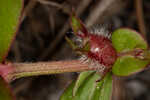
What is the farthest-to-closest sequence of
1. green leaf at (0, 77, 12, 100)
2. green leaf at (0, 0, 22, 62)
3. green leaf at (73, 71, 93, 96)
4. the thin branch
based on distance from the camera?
the thin branch
green leaf at (73, 71, 93, 96)
green leaf at (0, 0, 22, 62)
green leaf at (0, 77, 12, 100)

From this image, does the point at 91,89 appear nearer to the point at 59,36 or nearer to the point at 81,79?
the point at 81,79

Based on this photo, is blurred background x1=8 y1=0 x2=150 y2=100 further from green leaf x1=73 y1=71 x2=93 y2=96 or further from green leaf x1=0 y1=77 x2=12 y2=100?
green leaf x1=0 y1=77 x2=12 y2=100

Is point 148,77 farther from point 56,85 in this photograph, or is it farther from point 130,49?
point 130,49

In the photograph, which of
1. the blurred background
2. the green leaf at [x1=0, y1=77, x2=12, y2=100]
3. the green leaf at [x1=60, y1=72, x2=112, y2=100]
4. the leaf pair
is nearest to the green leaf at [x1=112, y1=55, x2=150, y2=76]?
the leaf pair

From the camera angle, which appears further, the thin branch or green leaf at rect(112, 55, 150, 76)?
the thin branch

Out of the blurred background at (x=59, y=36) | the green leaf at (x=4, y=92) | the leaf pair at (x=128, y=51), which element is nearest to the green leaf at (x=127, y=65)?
the leaf pair at (x=128, y=51)

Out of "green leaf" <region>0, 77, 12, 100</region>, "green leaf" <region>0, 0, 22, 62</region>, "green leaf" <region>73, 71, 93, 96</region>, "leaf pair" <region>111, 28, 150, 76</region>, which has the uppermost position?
"green leaf" <region>0, 0, 22, 62</region>

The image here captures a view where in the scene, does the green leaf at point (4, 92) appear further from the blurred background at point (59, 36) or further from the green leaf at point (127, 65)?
the blurred background at point (59, 36)
